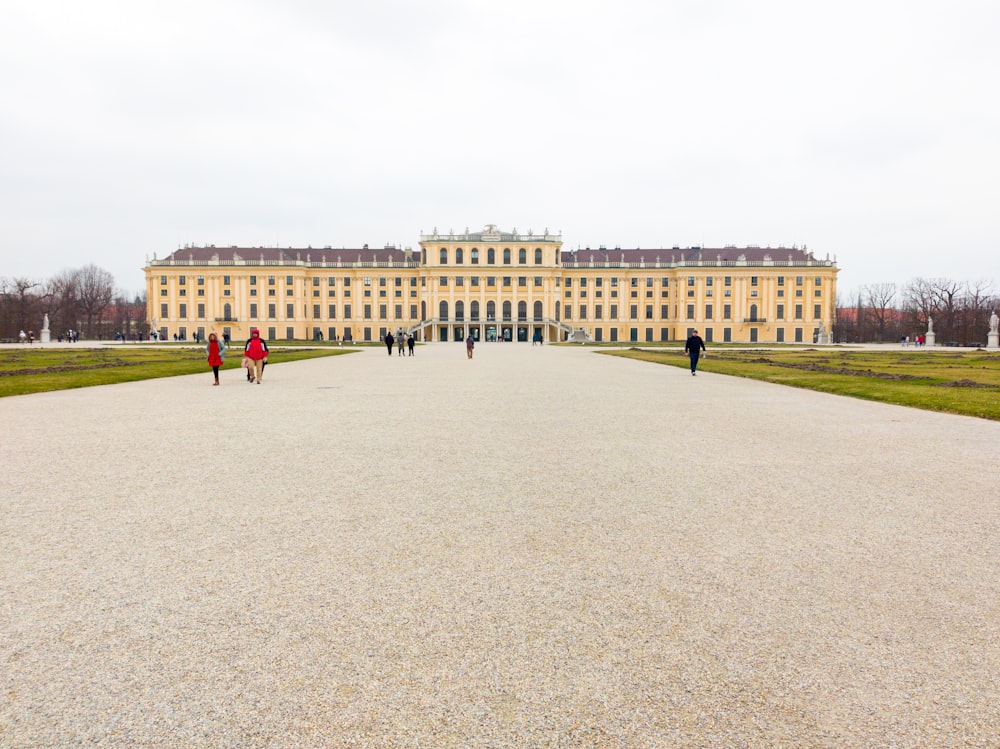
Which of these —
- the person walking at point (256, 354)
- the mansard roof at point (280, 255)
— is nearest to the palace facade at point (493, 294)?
the mansard roof at point (280, 255)

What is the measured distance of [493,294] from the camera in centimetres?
9938

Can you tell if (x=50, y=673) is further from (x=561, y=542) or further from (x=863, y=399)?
(x=863, y=399)

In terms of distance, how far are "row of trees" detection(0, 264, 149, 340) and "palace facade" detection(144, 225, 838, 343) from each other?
8.12 m

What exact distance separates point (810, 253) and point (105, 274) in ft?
366

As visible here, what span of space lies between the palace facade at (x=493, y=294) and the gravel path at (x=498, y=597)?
89601 millimetres

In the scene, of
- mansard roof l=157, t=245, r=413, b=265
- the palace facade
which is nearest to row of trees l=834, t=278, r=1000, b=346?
the palace facade

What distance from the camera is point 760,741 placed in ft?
8.04

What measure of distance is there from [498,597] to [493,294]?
96.6 m

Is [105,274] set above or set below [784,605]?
above

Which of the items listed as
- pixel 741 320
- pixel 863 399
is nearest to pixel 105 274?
pixel 741 320

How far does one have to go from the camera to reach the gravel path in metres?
2.59

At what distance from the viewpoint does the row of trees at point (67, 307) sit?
265 ft

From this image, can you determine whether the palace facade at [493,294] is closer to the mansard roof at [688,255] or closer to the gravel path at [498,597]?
the mansard roof at [688,255]

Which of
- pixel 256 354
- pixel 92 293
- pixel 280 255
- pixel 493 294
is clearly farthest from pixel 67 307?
pixel 256 354
